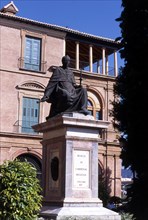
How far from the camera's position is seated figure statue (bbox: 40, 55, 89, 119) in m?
11.0

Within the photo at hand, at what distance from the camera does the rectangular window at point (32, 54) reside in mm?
31648

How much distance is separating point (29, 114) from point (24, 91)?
5.27 ft

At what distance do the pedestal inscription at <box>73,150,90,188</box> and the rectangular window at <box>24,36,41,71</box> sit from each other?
21533mm

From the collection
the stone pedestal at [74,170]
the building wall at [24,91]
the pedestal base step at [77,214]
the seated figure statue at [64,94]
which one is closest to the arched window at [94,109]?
the building wall at [24,91]

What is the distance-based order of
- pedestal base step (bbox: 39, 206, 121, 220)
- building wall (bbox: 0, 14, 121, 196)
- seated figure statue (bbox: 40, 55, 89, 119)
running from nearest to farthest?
1. pedestal base step (bbox: 39, 206, 121, 220)
2. seated figure statue (bbox: 40, 55, 89, 119)
3. building wall (bbox: 0, 14, 121, 196)

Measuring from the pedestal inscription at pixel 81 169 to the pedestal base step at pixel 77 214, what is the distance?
1.91 ft

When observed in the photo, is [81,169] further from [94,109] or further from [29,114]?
[94,109]

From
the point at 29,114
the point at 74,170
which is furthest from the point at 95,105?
the point at 74,170

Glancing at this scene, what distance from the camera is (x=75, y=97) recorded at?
36.4 feet

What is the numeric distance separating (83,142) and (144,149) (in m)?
7.70

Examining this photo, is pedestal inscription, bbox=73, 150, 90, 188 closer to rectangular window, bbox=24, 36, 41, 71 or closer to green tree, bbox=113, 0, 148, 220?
green tree, bbox=113, 0, 148, 220

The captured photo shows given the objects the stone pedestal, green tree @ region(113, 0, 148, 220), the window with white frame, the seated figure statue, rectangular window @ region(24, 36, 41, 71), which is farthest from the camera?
rectangular window @ region(24, 36, 41, 71)

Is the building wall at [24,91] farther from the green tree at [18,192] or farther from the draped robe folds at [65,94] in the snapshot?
the green tree at [18,192]

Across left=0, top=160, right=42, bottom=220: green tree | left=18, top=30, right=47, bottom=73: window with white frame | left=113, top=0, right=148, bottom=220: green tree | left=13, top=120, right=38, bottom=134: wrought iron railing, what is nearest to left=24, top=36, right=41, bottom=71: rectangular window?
left=18, top=30, right=47, bottom=73: window with white frame
